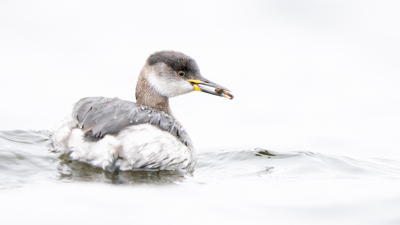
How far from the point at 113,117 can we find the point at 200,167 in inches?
56.5

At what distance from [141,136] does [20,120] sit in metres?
3.04

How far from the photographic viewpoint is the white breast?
579cm

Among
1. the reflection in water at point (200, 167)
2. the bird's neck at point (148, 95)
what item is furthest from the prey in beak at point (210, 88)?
the reflection in water at point (200, 167)

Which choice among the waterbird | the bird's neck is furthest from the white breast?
the bird's neck

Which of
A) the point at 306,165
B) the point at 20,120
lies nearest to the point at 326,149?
the point at 306,165

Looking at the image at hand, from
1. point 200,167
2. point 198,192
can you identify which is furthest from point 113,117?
point 200,167

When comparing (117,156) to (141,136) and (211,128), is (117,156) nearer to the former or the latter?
(141,136)

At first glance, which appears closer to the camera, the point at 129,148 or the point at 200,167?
the point at 129,148

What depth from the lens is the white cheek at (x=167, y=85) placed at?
7023mm

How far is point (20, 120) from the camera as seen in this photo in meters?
8.27

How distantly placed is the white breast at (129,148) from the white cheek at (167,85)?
0.99 meters

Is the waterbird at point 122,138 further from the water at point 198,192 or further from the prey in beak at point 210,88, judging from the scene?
the prey in beak at point 210,88

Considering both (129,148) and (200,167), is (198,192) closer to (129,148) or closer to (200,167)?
(129,148)

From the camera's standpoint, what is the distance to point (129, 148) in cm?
581
